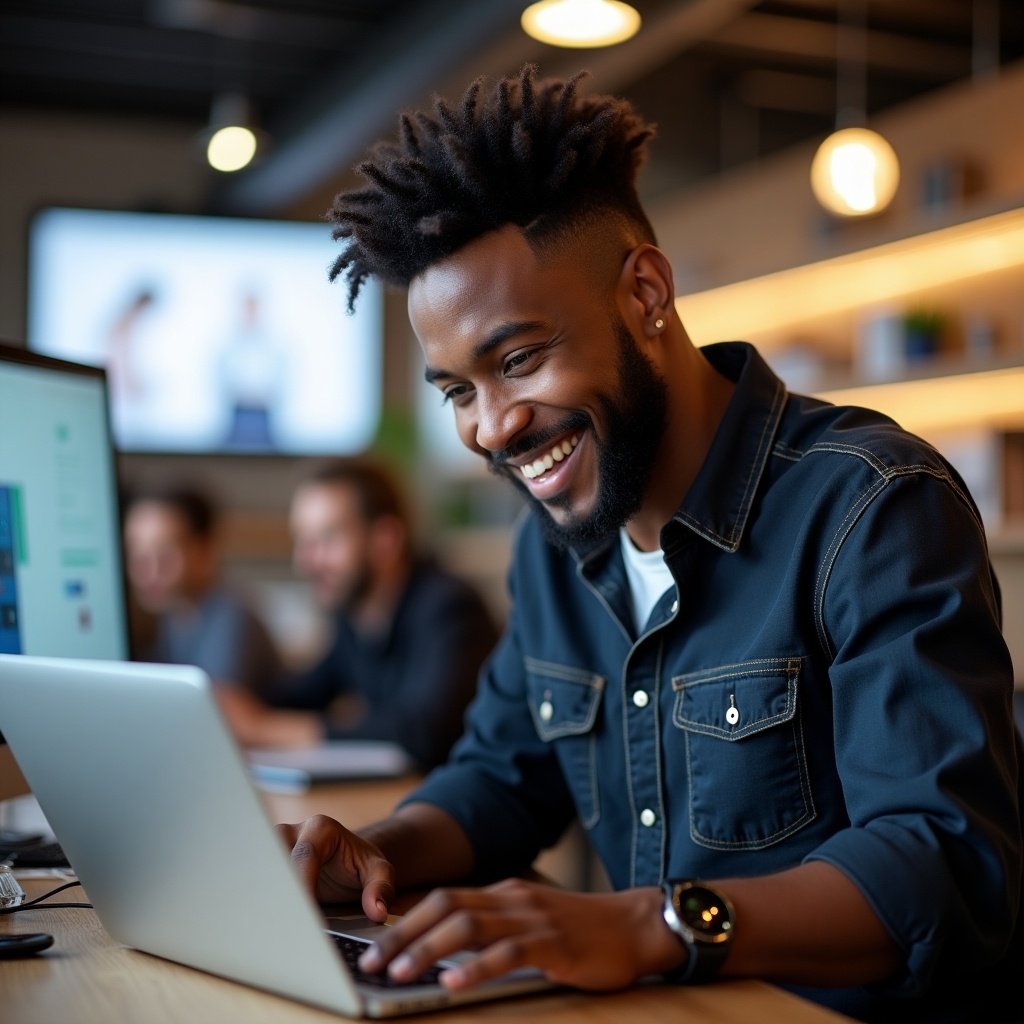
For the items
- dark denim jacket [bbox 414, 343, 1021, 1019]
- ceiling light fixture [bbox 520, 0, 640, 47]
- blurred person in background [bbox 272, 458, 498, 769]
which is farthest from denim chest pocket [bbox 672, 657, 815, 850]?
ceiling light fixture [bbox 520, 0, 640, 47]

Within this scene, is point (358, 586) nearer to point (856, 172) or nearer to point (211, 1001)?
point (856, 172)

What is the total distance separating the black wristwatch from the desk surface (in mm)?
14

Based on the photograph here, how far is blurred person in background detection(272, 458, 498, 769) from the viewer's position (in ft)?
9.07

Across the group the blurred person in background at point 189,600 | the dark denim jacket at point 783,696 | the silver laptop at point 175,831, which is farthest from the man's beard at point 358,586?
the silver laptop at point 175,831

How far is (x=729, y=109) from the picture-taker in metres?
6.24

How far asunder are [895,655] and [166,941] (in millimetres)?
552

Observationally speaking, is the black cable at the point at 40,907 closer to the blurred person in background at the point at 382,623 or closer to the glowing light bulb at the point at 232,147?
the blurred person in background at the point at 382,623

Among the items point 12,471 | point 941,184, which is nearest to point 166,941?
point 12,471

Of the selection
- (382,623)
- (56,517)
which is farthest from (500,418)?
(382,623)

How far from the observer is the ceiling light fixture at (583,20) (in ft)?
9.22

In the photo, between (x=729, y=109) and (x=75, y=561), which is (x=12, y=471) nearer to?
(x=75, y=561)

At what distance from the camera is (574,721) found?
136 centimetres

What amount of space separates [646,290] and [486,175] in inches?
7.9

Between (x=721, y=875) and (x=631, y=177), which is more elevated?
(x=631, y=177)
